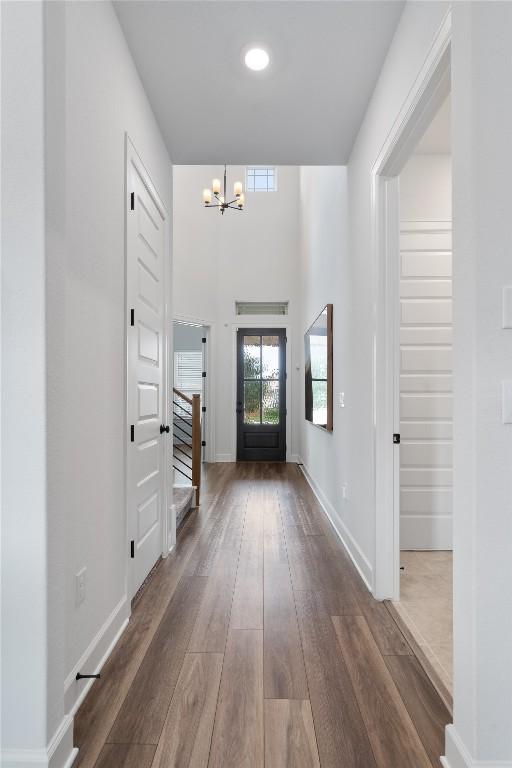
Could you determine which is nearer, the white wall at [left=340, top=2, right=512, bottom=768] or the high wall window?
the white wall at [left=340, top=2, right=512, bottom=768]

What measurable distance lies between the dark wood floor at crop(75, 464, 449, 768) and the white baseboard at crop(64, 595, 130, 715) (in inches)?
1.3

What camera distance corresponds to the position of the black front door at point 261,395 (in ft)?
24.4

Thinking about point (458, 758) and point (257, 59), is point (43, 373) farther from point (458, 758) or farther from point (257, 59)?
point (257, 59)

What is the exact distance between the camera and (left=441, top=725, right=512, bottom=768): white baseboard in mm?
1255

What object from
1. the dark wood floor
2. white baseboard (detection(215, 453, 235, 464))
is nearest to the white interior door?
the dark wood floor

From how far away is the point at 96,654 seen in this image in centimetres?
184

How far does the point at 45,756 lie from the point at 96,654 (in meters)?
0.60

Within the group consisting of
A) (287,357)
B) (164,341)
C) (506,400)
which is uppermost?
(287,357)

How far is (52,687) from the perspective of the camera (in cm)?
130

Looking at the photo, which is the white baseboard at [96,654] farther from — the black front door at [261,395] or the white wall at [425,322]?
the black front door at [261,395]

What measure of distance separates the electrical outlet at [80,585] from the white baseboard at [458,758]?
124 cm

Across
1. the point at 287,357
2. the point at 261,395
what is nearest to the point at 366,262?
the point at 287,357

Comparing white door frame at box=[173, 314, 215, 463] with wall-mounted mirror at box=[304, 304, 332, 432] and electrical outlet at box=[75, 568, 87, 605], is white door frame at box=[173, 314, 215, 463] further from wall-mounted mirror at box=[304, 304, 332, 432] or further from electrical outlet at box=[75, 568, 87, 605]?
electrical outlet at box=[75, 568, 87, 605]

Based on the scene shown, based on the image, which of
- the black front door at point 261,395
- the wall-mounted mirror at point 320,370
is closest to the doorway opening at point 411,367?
the wall-mounted mirror at point 320,370
